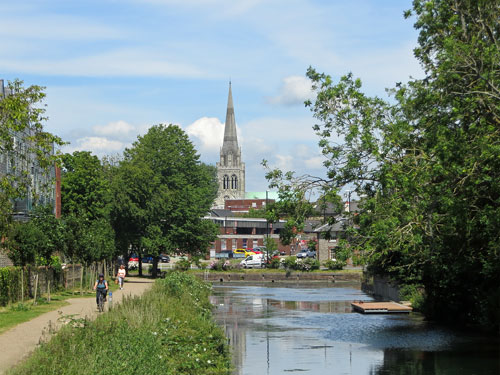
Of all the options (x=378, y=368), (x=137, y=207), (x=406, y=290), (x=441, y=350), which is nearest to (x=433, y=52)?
(x=441, y=350)

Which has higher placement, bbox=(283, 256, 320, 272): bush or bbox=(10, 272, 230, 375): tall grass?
bbox=(283, 256, 320, 272): bush

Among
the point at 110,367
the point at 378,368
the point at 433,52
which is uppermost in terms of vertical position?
the point at 433,52

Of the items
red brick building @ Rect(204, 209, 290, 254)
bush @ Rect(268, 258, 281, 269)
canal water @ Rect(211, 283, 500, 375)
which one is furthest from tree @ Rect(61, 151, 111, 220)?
red brick building @ Rect(204, 209, 290, 254)

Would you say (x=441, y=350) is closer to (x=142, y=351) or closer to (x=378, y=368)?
(x=378, y=368)

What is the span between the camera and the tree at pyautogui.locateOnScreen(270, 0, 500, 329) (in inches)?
895

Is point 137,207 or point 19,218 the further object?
point 137,207

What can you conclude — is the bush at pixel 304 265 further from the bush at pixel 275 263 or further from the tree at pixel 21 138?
the tree at pixel 21 138

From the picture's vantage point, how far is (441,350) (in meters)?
26.2

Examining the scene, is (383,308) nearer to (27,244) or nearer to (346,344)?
(346,344)

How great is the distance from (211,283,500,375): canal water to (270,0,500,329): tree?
284 cm

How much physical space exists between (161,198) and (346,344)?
4144 centimetres

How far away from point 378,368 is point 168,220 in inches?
1977

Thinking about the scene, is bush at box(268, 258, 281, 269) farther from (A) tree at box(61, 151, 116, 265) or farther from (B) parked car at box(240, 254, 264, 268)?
(A) tree at box(61, 151, 116, 265)

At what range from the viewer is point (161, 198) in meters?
68.1
